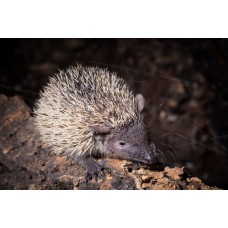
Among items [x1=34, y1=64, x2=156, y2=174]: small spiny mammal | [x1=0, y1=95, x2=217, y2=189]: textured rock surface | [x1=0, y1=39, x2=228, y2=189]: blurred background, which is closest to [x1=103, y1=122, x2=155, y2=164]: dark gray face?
[x1=34, y1=64, x2=156, y2=174]: small spiny mammal

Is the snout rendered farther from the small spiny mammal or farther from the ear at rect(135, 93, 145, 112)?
the ear at rect(135, 93, 145, 112)

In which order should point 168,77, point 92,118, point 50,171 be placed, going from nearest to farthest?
1. point 92,118
2. point 50,171
3. point 168,77

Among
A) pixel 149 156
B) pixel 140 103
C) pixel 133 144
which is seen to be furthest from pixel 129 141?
pixel 140 103

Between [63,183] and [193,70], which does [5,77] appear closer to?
[63,183]

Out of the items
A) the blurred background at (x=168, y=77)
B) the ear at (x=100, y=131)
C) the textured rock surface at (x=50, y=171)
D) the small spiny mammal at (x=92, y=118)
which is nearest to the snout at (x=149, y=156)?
the small spiny mammal at (x=92, y=118)

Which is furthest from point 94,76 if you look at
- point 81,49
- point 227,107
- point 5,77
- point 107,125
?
point 227,107

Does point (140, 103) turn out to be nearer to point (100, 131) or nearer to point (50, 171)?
point (100, 131)
